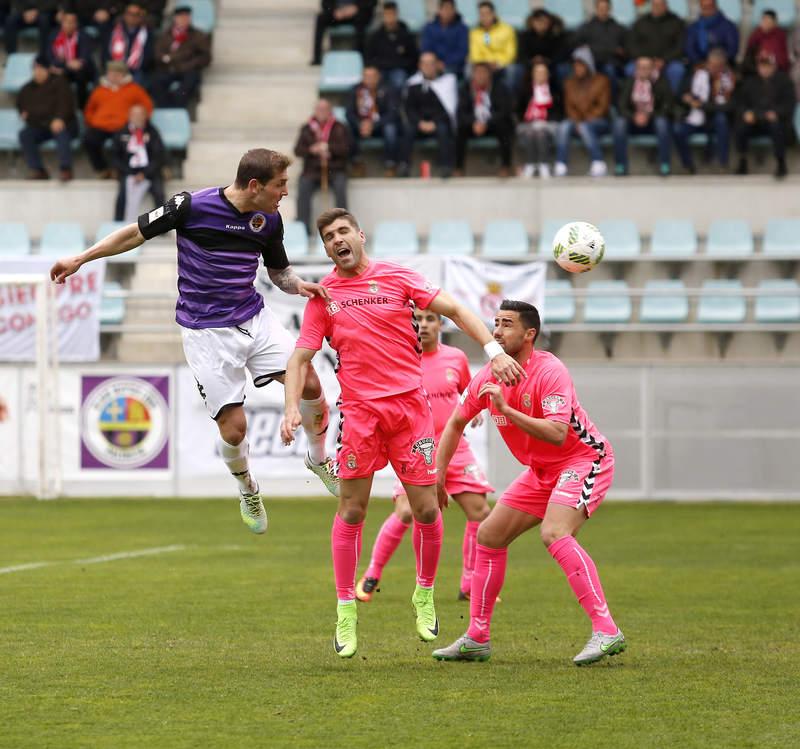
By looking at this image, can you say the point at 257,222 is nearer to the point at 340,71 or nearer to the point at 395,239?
the point at 395,239

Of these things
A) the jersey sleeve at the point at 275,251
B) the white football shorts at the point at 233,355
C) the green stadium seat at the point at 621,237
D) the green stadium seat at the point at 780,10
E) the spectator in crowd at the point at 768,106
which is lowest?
the green stadium seat at the point at 621,237

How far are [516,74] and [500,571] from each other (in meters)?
17.8

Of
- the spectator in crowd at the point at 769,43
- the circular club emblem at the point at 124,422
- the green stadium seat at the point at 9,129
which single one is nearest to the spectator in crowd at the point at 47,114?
the green stadium seat at the point at 9,129

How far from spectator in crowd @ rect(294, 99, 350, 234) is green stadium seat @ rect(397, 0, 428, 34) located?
13.1ft

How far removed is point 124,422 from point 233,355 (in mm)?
11859

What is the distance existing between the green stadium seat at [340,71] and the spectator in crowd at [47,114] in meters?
4.33

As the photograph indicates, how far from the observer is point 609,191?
2405 centimetres

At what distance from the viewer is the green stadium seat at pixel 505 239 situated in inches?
912

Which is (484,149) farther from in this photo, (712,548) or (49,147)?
(712,548)

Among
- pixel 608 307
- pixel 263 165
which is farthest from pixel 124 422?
pixel 263 165

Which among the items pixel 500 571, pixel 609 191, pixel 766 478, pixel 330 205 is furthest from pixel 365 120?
pixel 500 571

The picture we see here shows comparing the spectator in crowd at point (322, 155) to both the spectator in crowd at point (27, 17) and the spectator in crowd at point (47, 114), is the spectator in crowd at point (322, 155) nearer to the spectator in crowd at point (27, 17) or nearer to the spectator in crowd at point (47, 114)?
the spectator in crowd at point (47, 114)

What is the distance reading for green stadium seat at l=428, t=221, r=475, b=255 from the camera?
23297 mm

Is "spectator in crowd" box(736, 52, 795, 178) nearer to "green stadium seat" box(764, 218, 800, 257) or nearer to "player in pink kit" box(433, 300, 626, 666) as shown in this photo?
"green stadium seat" box(764, 218, 800, 257)
